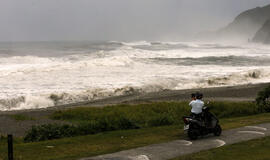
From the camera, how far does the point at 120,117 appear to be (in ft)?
57.3

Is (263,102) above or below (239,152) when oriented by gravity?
above

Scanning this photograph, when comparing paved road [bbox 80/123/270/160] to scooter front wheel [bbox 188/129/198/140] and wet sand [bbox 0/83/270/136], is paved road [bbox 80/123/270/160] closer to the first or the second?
scooter front wheel [bbox 188/129/198/140]

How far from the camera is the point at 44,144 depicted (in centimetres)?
1311

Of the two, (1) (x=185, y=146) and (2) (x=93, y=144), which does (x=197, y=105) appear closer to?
(1) (x=185, y=146)

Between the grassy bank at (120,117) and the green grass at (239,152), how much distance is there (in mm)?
5206

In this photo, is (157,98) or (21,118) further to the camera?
(157,98)

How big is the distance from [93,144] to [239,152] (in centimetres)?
449

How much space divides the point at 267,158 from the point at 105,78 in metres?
32.1

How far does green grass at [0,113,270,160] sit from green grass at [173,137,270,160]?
2.23 metres

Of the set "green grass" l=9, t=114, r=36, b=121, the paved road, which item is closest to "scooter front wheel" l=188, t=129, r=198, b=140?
the paved road

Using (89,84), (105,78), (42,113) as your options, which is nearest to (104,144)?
(42,113)

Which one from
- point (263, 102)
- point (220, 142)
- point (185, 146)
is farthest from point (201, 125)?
point (263, 102)

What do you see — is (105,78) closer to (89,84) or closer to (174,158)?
(89,84)

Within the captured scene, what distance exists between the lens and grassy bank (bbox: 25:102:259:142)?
15039 millimetres
